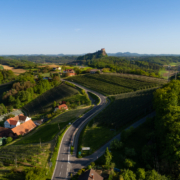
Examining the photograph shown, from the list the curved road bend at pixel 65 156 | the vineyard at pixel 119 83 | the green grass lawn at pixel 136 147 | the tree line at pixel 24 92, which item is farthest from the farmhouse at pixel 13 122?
the vineyard at pixel 119 83

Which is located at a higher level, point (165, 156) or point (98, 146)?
point (165, 156)

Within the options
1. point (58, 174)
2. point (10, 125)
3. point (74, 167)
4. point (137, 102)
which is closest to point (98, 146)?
point (74, 167)

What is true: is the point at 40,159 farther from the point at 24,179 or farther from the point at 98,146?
the point at 98,146

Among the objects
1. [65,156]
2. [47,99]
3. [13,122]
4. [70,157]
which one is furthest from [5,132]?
[47,99]

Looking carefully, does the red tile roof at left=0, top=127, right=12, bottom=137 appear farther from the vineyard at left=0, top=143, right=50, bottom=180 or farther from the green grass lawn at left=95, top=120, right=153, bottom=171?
the green grass lawn at left=95, top=120, right=153, bottom=171

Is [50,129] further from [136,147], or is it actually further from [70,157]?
[136,147]
